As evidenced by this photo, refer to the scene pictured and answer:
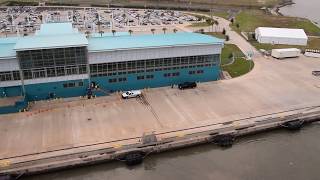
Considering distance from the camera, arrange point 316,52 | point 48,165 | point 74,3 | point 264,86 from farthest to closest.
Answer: point 74,3 → point 316,52 → point 264,86 → point 48,165


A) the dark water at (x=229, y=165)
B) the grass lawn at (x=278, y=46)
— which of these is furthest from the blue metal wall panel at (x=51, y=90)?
the grass lawn at (x=278, y=46)

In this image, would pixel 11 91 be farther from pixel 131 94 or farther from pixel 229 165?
pixel 229 165

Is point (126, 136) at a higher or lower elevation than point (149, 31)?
lower

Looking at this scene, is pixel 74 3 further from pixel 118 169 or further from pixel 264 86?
pixel 118 169

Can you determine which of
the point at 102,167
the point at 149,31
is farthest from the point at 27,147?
the point at 149,31

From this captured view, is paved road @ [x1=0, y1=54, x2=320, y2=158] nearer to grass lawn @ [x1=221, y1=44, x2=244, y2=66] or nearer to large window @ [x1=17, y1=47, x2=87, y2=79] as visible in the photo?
large window @ [x1=17, y1=47, x2=87, y2=79]

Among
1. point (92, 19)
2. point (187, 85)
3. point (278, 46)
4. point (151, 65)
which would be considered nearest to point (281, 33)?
point (278, 46)
